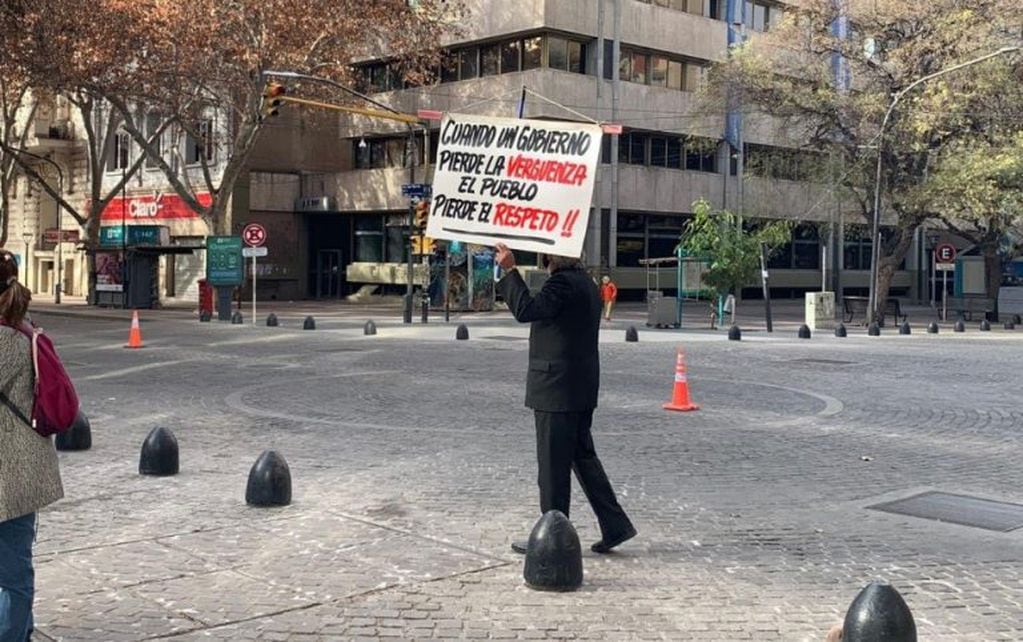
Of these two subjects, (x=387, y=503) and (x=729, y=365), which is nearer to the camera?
(x=387, y=503)

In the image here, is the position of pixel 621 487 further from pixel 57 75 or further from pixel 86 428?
pixel 57 75

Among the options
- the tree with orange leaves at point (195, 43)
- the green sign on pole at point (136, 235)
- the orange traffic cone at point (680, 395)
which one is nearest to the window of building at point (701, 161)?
the tree with orange leaves at point (195, 43)

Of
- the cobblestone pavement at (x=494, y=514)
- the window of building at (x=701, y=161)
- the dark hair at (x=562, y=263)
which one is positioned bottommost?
the cobblestone pavement at (x=494, y=514)

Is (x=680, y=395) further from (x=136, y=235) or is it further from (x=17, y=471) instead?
(x=136, y=235)

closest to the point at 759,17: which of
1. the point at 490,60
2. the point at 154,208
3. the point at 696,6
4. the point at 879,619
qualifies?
the point at 696,6

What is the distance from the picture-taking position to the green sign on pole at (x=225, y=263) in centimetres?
3123

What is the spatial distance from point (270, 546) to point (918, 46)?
92.6ft

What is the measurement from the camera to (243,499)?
7523 mm

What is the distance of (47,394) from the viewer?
406 centimetres

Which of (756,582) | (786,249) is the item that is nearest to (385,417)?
(756,582)

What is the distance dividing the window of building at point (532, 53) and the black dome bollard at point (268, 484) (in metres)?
36.4

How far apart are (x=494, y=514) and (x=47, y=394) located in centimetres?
366

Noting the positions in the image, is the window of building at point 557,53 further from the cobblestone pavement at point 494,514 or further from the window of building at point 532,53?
the cobblestone pavement at point 494,514

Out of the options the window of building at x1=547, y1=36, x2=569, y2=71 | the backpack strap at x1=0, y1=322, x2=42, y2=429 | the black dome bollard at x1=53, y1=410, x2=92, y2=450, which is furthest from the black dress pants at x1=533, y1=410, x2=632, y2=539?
the window of building at x1=547, y1=36, x2=569, y2=71
